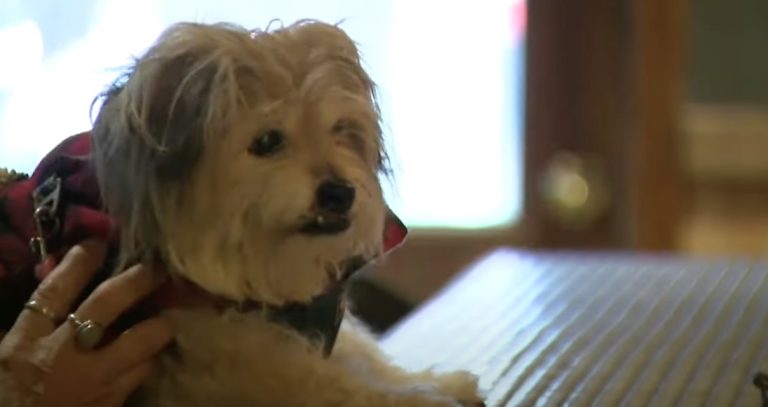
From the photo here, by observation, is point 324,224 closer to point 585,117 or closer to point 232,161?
point 232,161

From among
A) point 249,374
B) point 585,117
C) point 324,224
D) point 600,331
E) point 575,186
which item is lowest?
point 575,186

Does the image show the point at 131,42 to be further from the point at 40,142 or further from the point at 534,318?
the point at 534,318

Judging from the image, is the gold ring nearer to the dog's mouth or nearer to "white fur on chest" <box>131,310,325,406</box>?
"white fur on chest" <box>131,310,325,406</box>

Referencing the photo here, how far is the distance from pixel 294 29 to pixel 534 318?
511mm

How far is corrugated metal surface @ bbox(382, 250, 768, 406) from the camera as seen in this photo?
1.12 m

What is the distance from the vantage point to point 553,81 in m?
2.49

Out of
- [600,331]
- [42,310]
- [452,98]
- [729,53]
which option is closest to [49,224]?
[42,310]

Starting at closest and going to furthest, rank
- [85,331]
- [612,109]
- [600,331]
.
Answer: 1. [85,331]
2. [600,331]
3. [612,109]

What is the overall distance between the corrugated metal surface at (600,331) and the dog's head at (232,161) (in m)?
0.23

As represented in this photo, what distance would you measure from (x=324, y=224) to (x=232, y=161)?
9cm

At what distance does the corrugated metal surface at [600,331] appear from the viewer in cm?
112

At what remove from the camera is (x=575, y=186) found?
2508mm

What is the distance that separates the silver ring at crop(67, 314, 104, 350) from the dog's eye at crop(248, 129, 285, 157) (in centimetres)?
18

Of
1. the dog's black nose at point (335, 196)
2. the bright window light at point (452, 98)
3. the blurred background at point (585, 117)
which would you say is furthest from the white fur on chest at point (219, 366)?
the blurred background at point (585, 117)
